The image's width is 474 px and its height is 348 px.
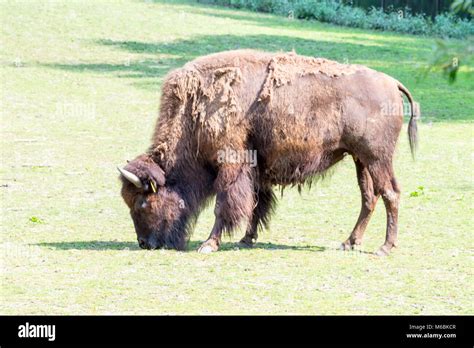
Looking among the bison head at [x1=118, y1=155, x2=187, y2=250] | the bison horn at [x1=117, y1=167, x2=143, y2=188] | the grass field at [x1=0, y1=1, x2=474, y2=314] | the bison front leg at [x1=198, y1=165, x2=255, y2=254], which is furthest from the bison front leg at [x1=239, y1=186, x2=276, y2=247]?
the bison horn at [x1=117, y1=167, x2=143, y2=188]

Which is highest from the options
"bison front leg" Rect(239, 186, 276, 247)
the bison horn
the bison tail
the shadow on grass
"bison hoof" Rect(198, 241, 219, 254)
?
the bison tail

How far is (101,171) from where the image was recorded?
15.6 m

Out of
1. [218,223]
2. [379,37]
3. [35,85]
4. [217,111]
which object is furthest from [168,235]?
[379,37]

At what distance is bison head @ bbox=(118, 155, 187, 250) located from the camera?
426 inches

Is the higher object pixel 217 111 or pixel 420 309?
pixel 217 111

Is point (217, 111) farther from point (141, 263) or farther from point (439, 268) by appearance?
point (439, 268)

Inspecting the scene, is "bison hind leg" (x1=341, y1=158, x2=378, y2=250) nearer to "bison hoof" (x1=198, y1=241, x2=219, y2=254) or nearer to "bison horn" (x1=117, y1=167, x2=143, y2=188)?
"bison hoof" (x1=198, y1=241, x2=219, y2=254)

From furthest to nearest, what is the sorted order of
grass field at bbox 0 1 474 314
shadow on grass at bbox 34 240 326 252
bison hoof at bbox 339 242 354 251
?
bison hoof at bbox 339 242 354 251
shadow on grass at bbox 34 240 326 252
grass field at bbox 0 1 474 314

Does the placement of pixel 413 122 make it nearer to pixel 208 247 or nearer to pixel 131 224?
pixel 208 247

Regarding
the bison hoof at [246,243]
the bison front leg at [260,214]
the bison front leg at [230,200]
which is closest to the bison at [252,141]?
the bison front leg at [230,200]

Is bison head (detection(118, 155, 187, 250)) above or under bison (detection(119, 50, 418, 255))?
under

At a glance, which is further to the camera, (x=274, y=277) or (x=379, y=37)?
(x=379, y=37)

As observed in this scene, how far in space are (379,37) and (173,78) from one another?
2305 cm

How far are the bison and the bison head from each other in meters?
0.01
